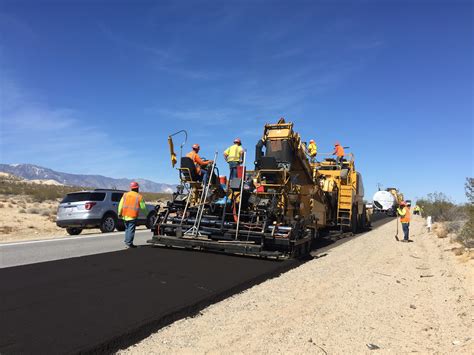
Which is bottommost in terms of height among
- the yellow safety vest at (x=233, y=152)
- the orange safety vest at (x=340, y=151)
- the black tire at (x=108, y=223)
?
the black tire at (x=108, y=223)

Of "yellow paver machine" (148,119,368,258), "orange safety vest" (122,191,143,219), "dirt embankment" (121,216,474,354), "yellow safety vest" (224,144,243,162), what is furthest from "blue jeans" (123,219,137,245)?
"dirt embankment" (121,216,474,354)

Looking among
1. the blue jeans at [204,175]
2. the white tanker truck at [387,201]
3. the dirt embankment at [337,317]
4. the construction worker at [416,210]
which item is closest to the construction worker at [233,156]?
the blue jeans at [204,175]

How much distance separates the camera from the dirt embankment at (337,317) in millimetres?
4336

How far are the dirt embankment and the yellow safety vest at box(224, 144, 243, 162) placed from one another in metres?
3.29

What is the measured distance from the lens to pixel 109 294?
5383 millimetres

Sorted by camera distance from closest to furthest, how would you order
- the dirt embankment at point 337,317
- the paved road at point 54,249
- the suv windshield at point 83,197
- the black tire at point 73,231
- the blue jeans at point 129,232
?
the dirt embankment at point 337,317
the paved road at point 54,249
the blue jeans at point 129,232
the suv windshield at point 83,197
the black tire at point 73,231

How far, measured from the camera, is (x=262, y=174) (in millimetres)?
9688

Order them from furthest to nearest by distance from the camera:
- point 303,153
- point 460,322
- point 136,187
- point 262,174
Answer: point 303,153 < point 136,187 < point 262,174 < point 460,322

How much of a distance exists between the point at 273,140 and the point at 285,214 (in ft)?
6.83

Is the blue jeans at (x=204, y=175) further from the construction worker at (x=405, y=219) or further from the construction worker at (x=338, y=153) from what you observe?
the construction worker at (x=405, y=219)

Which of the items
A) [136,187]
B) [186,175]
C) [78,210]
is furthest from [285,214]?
[78,210]

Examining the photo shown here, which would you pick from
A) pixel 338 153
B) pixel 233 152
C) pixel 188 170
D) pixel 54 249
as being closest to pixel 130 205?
pixel 188 170

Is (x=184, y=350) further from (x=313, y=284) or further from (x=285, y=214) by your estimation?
A: (x=285, y=214)

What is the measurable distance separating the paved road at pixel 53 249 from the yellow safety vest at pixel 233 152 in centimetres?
388
